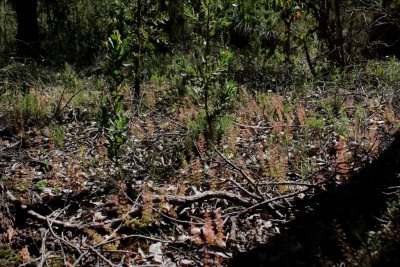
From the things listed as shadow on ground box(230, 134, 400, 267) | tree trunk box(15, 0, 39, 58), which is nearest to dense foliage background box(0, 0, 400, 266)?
shadow on ground box(230, 134, 400, 267)

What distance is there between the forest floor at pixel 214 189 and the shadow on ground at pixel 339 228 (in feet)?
0.04

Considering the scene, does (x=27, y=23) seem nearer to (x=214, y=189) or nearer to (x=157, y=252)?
(x=214, y=189)

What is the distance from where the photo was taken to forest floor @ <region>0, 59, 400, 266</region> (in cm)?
343

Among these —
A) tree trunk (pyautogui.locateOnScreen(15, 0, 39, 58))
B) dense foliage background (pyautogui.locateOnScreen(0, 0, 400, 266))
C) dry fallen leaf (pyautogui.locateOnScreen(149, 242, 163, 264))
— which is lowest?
dry fallen leaf (pyautogui.locateOnScreen(149, 242, 163, 264))

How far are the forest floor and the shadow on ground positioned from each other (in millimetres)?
11

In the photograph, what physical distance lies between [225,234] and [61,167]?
2.57 m

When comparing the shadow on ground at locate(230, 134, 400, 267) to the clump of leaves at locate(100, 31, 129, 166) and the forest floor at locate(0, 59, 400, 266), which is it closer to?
the forest floor at locate(0, 59, 400, 266)

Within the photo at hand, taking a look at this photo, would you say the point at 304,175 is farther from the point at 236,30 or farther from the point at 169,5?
the point at 169,5

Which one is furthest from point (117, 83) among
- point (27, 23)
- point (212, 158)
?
point (27, 23)

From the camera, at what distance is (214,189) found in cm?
441

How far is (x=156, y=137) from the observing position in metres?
6.20

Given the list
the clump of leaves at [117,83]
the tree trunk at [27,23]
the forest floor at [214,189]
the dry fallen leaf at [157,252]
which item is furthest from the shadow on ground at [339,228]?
the tree trunk at [27,23]

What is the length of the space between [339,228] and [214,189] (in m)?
1.40

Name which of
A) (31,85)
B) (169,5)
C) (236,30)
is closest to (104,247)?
(31,85)
